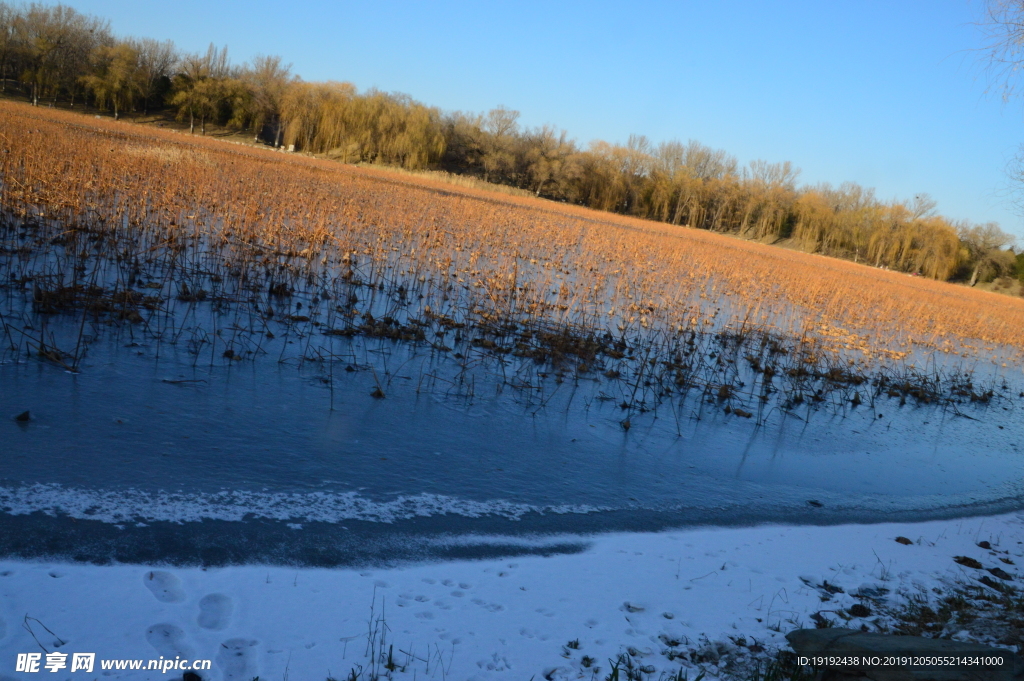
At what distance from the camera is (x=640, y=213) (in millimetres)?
81062

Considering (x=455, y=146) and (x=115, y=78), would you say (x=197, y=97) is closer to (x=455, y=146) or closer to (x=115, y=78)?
(x=115, y=78)

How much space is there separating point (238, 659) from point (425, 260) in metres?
10.7

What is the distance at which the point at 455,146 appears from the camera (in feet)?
246

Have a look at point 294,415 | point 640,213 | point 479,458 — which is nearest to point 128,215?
point 294,415

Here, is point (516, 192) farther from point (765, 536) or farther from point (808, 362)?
point (765, 536)

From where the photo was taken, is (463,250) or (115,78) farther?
(115,78)

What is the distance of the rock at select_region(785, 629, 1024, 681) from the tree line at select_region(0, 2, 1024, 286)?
62.0 m

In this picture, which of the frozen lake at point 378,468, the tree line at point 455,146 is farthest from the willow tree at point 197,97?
the frozen lake at point 378,468

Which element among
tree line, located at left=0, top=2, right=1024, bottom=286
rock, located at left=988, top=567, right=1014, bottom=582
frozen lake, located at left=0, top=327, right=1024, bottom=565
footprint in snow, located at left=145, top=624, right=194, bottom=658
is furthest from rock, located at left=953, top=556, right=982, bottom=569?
tree line, located at left=0, top=2, right=1024, bottom=286

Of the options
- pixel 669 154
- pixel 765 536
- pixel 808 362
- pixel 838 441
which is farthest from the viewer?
pixel 669 154

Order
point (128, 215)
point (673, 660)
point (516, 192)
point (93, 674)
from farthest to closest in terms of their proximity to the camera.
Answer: point (516, 192) < point (128, 215) < point (673, 660) < point (93, 674)

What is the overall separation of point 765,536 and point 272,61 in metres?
84.4

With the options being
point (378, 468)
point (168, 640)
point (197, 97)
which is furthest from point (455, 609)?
point (197, 97)

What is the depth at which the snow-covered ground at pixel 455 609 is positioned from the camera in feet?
8.88
